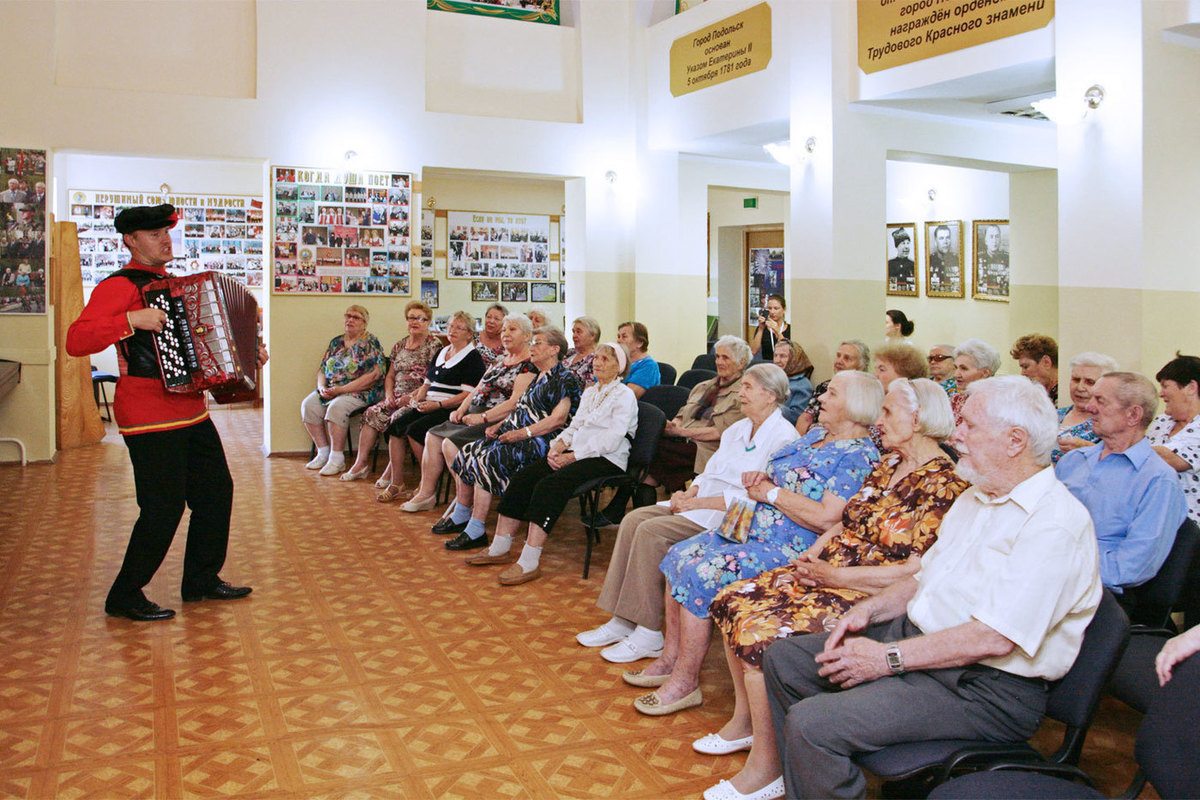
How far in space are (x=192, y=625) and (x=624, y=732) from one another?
7.33 feet

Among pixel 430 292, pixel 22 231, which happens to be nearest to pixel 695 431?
pixel 22 231

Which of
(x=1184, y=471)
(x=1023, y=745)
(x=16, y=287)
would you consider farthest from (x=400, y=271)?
(x=1023, y=745)

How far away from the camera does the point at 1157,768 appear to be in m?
2.15

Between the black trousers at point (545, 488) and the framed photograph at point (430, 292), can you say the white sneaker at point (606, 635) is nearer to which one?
the black trousers at point (545, 488)

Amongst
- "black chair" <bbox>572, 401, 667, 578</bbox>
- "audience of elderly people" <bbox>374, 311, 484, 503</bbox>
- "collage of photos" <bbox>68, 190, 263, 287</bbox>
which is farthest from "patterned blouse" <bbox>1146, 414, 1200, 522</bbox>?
"collage of photos" <bbox>68, 190, 263, 287</bbox>

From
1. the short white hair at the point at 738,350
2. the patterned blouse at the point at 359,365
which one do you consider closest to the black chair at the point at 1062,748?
the short white hair at the point at 738,350

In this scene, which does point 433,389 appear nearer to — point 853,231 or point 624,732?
point 853,231

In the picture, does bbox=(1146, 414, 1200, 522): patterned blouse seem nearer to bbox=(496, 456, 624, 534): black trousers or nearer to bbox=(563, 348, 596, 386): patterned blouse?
bbox=(496, 456, 624, 534): black trousers

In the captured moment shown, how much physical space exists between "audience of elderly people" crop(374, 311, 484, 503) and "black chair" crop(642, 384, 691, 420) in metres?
1.59

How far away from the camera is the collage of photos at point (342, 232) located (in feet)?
29.3

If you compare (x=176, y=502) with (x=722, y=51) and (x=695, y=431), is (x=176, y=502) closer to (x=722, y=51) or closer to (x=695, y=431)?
(x=695, y=431)

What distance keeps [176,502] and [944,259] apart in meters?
8.12

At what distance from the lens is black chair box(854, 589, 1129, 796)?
2324 millimetres

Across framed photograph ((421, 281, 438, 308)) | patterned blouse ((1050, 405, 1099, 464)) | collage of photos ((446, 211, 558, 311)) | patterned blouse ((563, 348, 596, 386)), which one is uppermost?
collage of photos ((446, 211, 558, 311))
